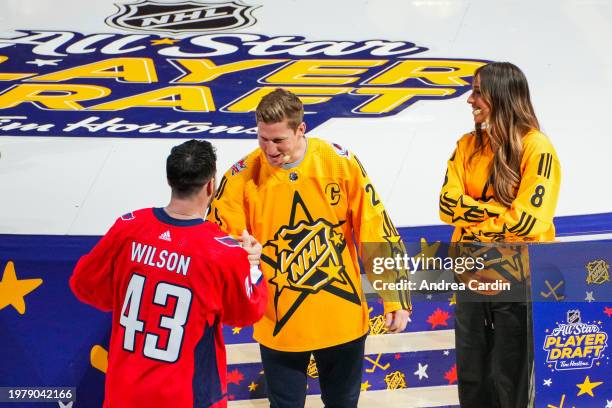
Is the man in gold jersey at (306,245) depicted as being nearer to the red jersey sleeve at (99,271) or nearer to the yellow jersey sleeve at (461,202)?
the yellow jersey sleeve at (461,202)

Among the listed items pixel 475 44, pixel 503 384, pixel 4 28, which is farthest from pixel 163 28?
pixel 503 384

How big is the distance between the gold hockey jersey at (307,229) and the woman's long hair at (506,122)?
0.46 m

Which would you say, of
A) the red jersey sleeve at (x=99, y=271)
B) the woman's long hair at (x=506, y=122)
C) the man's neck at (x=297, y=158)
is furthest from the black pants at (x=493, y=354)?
the red jersey sleeve at (x=99, y=271)

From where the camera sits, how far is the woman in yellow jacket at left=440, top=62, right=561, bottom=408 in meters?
2.93

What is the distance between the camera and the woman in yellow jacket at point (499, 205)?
2.93 meters

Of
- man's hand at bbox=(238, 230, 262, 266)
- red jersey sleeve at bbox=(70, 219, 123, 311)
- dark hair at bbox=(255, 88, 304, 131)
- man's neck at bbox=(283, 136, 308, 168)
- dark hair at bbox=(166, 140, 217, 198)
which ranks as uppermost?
dark hair at bbox=(255, 88, 304, 131)

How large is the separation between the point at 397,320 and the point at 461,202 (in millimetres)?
499

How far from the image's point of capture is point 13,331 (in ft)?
11.3

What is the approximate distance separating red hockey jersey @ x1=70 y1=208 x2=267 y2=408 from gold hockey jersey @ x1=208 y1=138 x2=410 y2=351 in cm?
48

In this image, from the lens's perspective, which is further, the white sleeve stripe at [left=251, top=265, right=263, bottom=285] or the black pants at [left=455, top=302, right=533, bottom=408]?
the black pants at [left=455, top=302, right=533, bottom=408]

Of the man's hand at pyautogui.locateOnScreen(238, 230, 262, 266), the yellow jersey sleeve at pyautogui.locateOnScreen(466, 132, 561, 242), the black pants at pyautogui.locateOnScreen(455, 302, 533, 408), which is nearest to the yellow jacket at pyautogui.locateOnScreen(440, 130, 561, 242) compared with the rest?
the yellow jersey sleeve at pyautogui.locateOnScreen(466, 132, 561, 242)

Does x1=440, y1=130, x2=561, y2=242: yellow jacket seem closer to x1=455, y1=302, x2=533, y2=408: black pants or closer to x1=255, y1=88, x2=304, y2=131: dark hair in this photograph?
x1=455, y1=302, x2=533, y2=408: black pants

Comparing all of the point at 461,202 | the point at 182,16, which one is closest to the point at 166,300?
the point at 461,202

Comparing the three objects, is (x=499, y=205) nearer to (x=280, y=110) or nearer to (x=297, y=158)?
(x=297, y=158)
